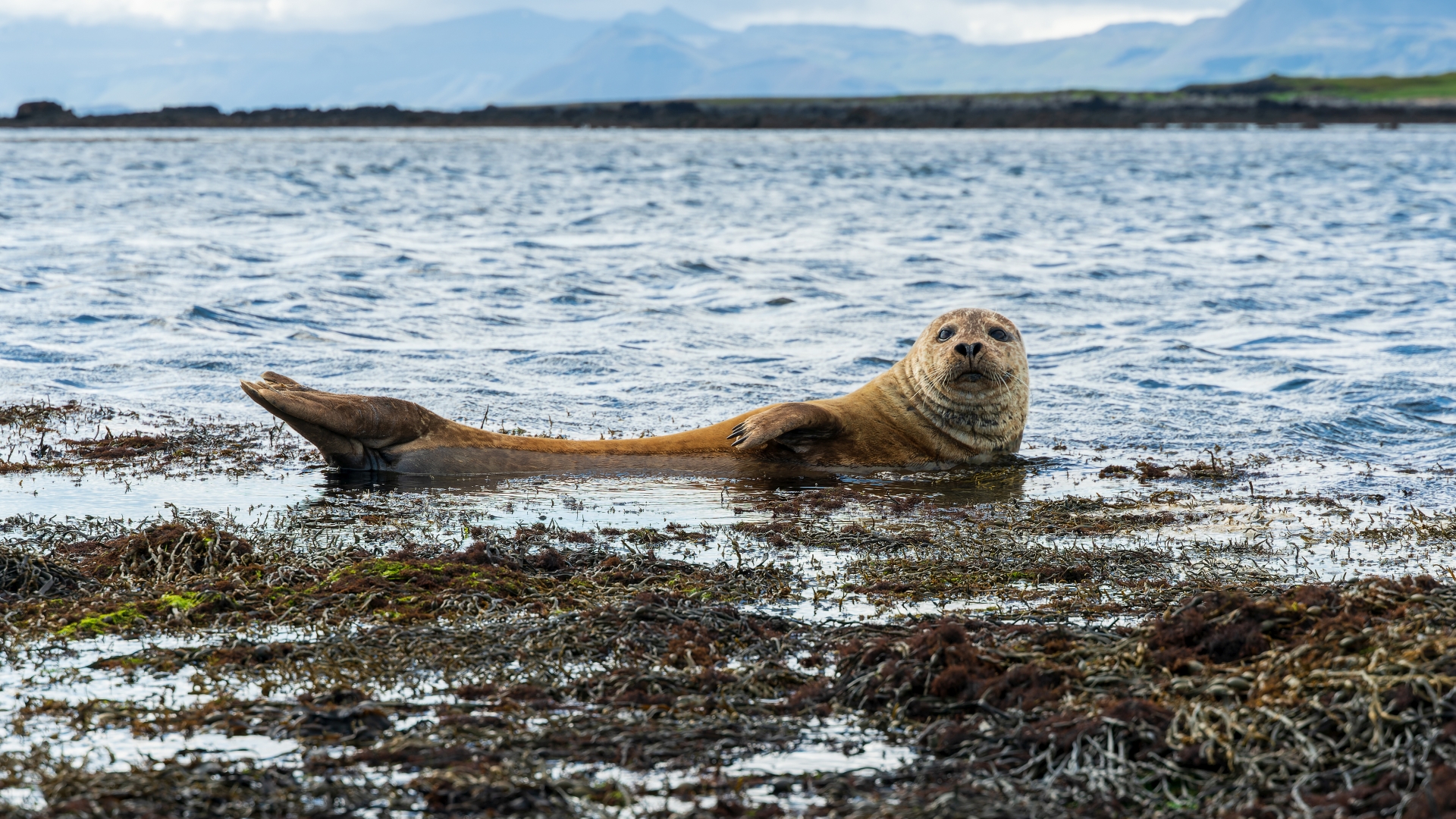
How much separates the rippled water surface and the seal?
1213 mm

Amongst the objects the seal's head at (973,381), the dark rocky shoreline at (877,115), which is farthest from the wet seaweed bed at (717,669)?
the dark rocky shoreline at (877,115)

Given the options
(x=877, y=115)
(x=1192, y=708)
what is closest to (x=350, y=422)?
(x=1192, y=708)

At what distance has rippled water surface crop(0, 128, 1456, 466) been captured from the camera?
11.5 m

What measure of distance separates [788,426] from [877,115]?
89.7 meters

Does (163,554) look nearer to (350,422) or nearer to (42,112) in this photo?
(350,422)

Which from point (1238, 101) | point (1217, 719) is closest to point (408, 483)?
point (1217, 719)

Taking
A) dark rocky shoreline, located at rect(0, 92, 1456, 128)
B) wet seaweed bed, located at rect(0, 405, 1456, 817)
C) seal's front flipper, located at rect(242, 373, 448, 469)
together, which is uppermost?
dark rocky shoreline, located at rect(0, 92, 1456, 128)

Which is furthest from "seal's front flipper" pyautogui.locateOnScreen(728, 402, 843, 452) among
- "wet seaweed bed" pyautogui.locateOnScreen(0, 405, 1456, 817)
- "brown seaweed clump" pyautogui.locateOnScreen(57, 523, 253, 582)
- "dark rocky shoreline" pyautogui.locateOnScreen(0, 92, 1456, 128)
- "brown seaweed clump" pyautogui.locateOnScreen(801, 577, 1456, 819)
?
"dark rocky shoreline" pyautogui.locateOnScreen(0, 92, 1456, 128)

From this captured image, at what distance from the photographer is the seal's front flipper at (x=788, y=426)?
832cm

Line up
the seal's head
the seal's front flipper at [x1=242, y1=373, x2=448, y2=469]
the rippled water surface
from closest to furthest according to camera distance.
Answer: the seal's front flipper at [x1=242, y1=373, x2=448, y2=469]
the seal's head
the rippled water surface

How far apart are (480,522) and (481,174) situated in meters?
39.0

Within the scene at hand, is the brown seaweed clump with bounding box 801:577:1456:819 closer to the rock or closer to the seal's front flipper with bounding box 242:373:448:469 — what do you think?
the seal's front flipper with bounding box 242:373:448:469

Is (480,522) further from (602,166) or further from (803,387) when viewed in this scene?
(602,166)

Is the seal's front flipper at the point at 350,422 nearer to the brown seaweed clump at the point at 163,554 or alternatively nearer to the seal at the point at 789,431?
the seal at the point at 789,431
